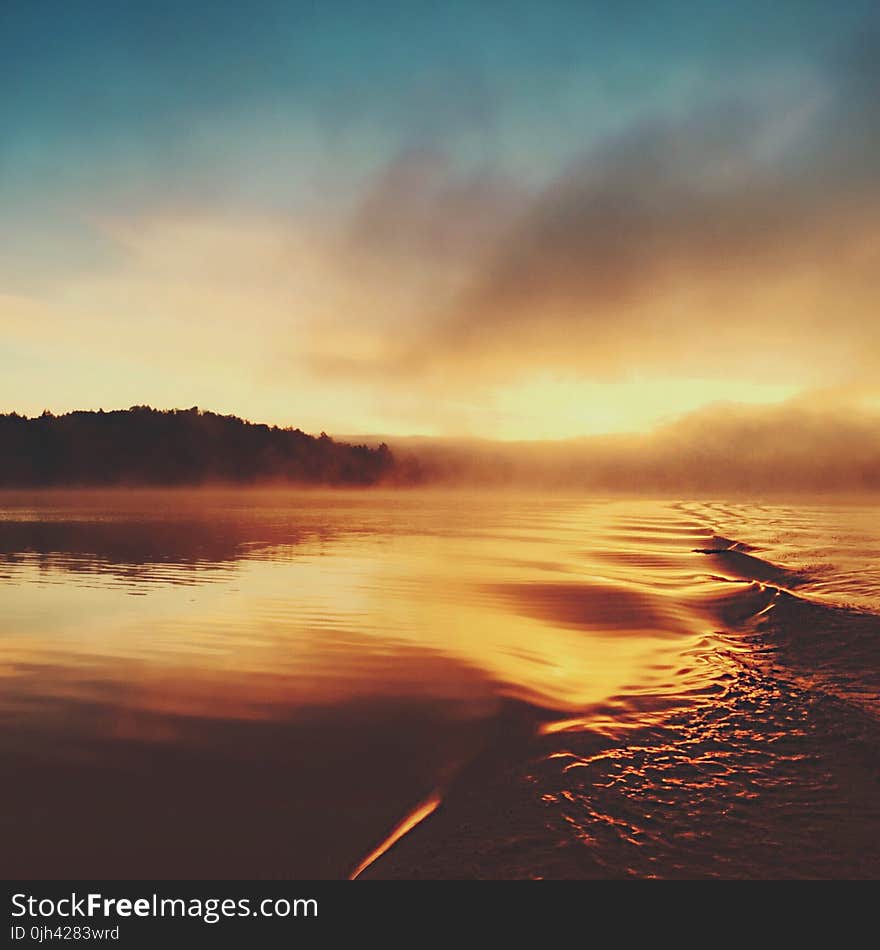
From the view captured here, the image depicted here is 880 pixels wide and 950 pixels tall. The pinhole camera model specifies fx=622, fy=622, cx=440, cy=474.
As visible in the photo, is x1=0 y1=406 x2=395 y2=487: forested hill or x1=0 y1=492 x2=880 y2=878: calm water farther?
x1=0 y1=406 x2=395 y2=487: forested hill

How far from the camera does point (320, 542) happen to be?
25844mm

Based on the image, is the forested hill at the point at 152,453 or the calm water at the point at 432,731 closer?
the calm water at the point at 432,731

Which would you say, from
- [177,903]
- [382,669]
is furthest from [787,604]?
[177,903]

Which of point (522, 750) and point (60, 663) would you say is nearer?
point (522, 750)

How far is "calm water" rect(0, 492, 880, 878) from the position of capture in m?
4.29

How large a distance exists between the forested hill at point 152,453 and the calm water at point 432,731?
160782 millimetres

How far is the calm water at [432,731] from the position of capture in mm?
4289

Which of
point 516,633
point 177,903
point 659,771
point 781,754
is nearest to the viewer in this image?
point 177,903

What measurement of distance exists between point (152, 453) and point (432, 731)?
7100 inches

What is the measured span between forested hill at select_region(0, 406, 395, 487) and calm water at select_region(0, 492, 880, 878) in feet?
527

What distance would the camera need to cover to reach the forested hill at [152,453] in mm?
156000

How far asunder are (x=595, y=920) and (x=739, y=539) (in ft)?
102

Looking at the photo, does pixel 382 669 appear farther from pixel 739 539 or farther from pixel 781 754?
pixel 739 539

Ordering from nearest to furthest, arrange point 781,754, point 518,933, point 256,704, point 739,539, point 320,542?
point 518,933, point 781,754, point 256,704, point 320,542, point 739,539
